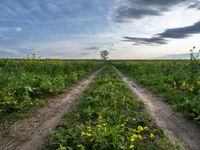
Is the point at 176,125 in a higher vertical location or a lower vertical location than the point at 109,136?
lower

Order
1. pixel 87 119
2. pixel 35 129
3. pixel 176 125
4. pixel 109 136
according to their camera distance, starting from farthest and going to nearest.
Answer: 1. pixel 87 119
2. pixel 176 125
3. pixel 35 129
4. pixel 109 136

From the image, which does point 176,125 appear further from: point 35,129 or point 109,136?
point 35,129

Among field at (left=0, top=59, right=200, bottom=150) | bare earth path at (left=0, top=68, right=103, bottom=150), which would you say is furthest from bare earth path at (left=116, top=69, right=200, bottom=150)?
bare earth path at (left=0, top=68, right=103, bottom=150)

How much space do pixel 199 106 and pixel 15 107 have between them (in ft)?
18.6

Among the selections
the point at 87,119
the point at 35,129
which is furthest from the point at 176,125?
the point at 35,129

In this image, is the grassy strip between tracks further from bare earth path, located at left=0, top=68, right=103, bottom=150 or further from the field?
bare earth path, located at left=0, top=68, right=103, bottom=150

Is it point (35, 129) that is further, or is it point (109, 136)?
point (35, 129)

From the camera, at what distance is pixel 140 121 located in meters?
6.54

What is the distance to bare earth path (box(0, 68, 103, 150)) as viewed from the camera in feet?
17.6

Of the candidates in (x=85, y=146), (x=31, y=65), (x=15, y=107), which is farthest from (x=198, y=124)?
(x=31, y=65)

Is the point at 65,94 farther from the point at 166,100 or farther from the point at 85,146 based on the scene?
the point at 85,146

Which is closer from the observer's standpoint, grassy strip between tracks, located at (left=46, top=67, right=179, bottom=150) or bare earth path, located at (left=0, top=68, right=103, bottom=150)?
grassy strip between tracks, located at (left=46, top=67, right=179, bottom=150)

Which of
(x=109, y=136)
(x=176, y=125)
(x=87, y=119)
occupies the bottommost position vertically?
(x=176, y=125)

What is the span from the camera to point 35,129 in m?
6.36
